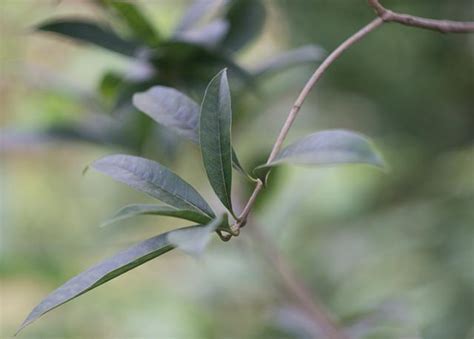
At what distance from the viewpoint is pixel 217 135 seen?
1.23 ft

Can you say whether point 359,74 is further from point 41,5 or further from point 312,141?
point 312,141

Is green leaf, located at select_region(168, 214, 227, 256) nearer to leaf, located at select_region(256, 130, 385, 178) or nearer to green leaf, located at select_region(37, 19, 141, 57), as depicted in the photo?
leaf, located at select_region(256, 130, 385, 178)

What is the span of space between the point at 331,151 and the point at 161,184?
99 millimetres

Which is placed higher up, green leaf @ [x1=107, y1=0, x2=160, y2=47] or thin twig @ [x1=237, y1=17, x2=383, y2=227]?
thin twig @ [x1=237, y1=17, x2=383, y2=227]

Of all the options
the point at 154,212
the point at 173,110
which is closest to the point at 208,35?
the point at 173,110

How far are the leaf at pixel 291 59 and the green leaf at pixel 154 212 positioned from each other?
29cm

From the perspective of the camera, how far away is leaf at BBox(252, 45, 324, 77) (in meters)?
0.62

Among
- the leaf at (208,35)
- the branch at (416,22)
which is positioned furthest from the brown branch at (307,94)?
the leaf at (208,35)

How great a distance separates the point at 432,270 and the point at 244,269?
10.0 inches

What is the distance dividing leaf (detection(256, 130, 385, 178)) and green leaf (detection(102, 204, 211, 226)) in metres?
0.05

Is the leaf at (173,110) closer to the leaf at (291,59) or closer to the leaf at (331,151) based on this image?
the leaf at (331,151)

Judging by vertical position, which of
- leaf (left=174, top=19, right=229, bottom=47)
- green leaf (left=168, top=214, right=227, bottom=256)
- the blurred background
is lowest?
the blurred background

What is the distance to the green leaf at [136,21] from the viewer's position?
0.61m

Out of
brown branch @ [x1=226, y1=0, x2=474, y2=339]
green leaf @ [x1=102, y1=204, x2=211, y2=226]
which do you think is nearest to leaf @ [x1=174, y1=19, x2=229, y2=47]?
brown branch @ [x1=226, y1=0, x2=474, y2=339]
